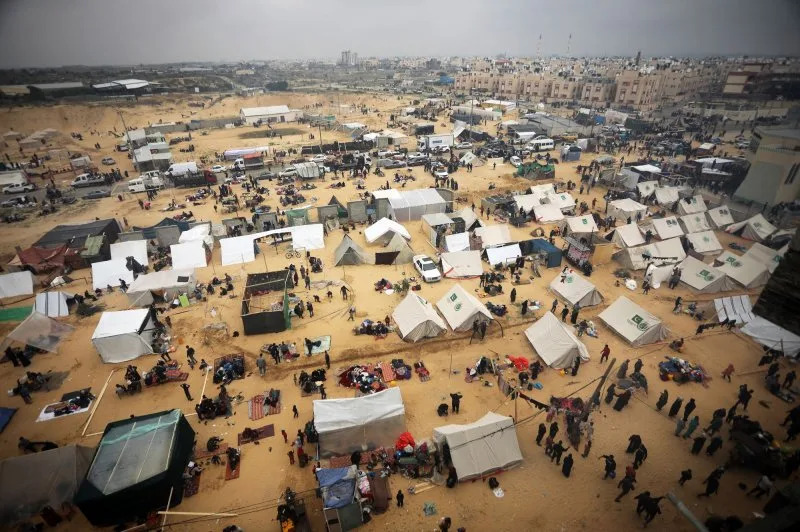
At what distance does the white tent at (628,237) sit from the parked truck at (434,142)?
3116cm

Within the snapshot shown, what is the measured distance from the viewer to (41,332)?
17.8m

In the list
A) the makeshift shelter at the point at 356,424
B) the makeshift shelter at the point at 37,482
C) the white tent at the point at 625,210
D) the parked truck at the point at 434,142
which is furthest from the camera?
the parked truck at the point at 434,142

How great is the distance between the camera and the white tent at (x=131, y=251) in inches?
957

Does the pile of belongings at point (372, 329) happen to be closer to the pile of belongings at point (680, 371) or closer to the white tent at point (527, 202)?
the pile of belongings at point (680, 371)

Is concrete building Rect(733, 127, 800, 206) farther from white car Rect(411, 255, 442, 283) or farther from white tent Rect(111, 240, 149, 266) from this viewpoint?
white tent Rect(111, 240, 149, 266)

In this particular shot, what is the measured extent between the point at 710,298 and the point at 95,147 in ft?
257

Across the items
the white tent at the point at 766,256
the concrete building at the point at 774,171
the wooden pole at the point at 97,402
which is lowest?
the wooden pole at the point at 97,402

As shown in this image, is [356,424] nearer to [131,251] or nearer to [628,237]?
[131,251]

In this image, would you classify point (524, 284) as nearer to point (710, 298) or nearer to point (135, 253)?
point (710, 298)

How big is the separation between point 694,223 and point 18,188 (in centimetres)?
6350

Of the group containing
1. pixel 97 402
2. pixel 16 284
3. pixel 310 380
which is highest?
pixel 310 380

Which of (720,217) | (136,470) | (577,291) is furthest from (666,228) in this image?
(136,470)

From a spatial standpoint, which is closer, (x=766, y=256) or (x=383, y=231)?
(x=766, y=256)

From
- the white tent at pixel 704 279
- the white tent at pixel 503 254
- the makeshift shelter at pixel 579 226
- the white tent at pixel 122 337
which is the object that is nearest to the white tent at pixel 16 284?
the white tent at pixel 122 337
